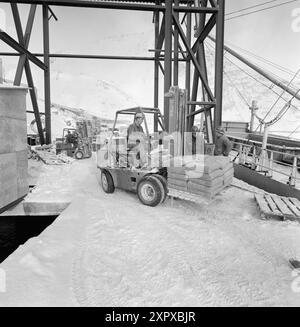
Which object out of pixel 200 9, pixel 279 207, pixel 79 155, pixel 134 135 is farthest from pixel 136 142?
pixel 79 155

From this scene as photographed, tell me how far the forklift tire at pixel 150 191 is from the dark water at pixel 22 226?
2.39m

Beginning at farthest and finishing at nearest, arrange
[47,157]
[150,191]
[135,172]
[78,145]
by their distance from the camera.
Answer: [78,145]
[47,157]
[135,172]
[150,191]

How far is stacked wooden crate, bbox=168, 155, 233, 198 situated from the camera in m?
5.08

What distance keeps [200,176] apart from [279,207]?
1804 millimetres

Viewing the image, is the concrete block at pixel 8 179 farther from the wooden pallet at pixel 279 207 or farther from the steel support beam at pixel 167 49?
the wooden pallet at pixel 279 207

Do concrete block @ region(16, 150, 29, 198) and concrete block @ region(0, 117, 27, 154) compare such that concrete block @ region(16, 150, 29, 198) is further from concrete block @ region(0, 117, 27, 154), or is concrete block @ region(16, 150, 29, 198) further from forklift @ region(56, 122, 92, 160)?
forklift @ region(56, 122, 92, 160)

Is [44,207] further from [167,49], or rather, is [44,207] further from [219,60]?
[219,60]

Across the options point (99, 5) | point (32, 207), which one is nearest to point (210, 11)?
point (99, 5)

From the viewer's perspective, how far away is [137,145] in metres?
6.28

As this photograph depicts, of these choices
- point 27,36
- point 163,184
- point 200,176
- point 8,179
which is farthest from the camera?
point 27,36

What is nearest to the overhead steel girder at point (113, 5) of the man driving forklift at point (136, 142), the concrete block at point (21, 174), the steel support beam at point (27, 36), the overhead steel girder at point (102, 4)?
the overhead steel girder at point (102, 4)

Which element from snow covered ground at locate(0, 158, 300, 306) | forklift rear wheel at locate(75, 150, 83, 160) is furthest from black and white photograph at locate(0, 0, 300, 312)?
forklift rear wheel at locate(75, 150, 83, 160)

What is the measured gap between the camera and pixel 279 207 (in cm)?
546

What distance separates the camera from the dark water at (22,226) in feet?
21.7
